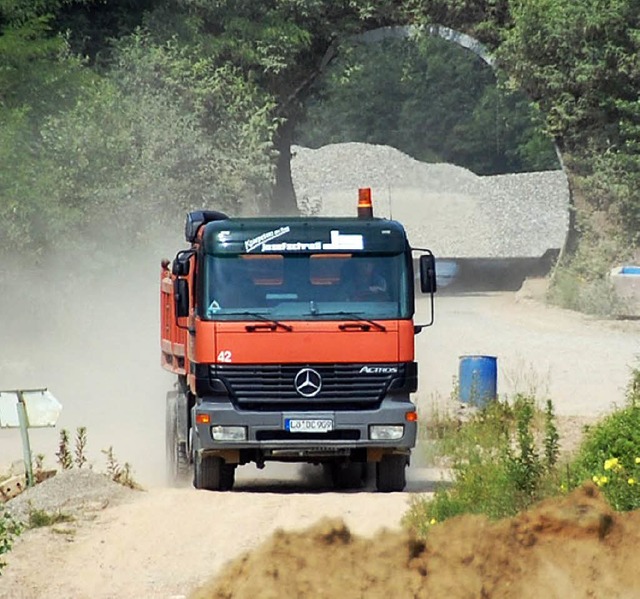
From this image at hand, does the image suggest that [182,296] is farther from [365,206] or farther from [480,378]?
[480,378]

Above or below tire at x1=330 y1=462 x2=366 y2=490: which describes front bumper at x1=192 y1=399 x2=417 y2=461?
above

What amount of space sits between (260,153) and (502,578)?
28.7 m

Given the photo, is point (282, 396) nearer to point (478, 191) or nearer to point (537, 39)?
point (537, 39)

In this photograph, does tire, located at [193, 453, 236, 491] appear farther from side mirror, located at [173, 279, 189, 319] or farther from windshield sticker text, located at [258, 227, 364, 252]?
windshield sticker text, located at [258, 227, 364, 252]

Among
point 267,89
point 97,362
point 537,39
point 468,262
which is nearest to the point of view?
point 97,362

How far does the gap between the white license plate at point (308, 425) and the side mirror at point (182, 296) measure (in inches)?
59.5

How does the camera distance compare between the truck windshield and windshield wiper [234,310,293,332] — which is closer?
windshield wiper [234,310,293,332]

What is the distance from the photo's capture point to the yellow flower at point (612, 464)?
9.95m

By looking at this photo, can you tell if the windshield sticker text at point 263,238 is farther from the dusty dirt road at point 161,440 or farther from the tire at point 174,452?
the tire at point 174,452

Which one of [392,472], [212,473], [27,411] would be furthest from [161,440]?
[392,472]

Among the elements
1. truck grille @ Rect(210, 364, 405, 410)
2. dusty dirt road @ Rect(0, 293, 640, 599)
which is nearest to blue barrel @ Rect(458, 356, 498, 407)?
dusty dirt road @ Rect(0, 293, 640, 599)

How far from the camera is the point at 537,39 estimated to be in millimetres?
35812

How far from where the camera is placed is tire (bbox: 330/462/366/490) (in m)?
16.7

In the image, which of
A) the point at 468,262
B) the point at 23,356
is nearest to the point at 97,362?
the point at 23,356
